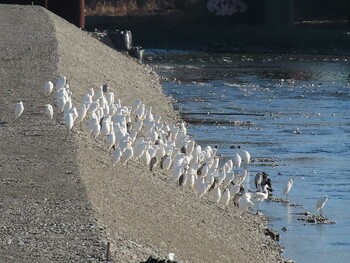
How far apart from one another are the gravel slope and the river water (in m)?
0.85

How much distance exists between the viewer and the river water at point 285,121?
16.5 meters

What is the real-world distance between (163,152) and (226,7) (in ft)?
143

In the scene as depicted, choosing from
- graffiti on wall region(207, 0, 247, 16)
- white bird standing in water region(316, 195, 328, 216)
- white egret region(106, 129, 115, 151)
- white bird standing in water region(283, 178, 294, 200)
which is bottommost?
graffiti on wall region(207, 0, 247, 16)

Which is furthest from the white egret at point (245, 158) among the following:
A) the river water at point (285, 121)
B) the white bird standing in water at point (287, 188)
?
the white bird standing in water at point (287, 188)

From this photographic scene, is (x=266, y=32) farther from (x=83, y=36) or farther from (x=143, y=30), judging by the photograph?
(x=83, y=36)

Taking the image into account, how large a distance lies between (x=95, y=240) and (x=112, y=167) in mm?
4938

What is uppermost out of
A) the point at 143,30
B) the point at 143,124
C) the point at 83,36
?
the point at 143,124

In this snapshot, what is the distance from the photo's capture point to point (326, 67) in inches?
1893

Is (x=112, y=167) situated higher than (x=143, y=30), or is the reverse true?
(x=112, y=167)

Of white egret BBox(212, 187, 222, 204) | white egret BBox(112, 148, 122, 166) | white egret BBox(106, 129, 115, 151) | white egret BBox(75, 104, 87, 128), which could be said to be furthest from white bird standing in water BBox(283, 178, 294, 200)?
white egret BBox(112, 148, 122, 166)

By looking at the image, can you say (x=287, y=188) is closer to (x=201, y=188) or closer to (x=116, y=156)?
(x=201, y=188)

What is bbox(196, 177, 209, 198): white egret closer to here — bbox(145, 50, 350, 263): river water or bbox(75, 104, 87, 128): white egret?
bbox(145, 50, 350, 263): river water

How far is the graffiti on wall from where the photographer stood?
6097 cm

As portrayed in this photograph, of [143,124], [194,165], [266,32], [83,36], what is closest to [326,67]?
[266,32]
